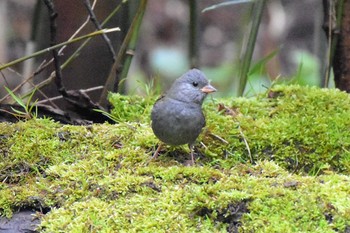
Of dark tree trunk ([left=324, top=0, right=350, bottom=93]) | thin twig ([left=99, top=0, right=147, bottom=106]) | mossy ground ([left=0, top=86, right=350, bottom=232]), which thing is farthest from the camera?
dark tree trunk ([left=324, top=0, right=350, bottom=93])

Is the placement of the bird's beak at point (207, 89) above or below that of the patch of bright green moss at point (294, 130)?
above

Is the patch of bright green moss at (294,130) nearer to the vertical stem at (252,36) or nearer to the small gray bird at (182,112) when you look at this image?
the small gray bird at (182,112)

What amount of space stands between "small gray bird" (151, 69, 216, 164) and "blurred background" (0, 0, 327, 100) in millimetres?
918

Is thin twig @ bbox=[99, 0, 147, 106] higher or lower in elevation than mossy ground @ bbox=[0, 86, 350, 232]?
higher

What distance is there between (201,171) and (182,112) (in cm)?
51

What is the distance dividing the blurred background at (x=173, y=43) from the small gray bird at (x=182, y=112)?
3.01 ft

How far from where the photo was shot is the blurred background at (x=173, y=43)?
489 cm

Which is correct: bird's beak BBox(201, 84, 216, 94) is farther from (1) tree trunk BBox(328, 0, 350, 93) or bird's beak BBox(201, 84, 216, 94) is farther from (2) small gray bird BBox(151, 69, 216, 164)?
(1) tree trunk BBox(328, 0, 350, 93)

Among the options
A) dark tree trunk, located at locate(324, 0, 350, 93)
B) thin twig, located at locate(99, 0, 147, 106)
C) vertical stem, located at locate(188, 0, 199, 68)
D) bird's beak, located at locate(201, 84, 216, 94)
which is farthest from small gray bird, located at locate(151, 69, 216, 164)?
dark tree trunk, located at locate(324, 0, 350, 93)

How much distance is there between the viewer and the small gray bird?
336 cm

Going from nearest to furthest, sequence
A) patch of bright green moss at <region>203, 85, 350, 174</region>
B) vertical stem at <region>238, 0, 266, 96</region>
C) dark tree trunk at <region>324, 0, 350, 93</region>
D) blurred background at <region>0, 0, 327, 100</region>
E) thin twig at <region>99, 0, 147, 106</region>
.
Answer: patch of bright green moss at <region>203, 85, 350, 174</region>, thin twig at <region>99, 0, 147, 106</region>, vertical stem at <region>238, 0, 266, 96</region>, dark tree trunk at <region>324, 0, 350, 93</region>, blurred background at <region>0, 0, 327, 100</region>

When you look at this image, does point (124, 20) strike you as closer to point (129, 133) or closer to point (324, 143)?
point (129, 133)

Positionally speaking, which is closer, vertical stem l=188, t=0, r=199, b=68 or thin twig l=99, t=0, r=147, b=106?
thin twig l=99, t=0, r=147, b=106

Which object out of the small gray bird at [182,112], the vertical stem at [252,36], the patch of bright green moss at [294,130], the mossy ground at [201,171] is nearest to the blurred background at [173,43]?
the vertical stem at [252,36]
